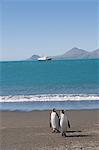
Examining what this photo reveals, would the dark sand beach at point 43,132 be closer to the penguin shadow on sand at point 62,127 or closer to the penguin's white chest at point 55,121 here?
the penguin shadow on sand at point 62,127

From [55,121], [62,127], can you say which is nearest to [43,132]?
[62,127]

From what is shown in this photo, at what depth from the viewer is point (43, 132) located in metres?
13.3

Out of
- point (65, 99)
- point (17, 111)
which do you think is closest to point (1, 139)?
point (17, 111)

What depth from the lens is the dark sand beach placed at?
1119 centimetres

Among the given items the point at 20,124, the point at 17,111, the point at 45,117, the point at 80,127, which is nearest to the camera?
the point at 80,127

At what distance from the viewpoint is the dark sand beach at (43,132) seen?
11188mm

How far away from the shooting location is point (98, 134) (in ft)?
41.0

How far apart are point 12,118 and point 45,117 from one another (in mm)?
1307

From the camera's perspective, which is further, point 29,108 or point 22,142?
point 29,108

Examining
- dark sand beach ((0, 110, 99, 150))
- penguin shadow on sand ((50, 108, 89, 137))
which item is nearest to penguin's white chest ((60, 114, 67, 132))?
penguin shadow on sand ((50, 108, 89, 137))

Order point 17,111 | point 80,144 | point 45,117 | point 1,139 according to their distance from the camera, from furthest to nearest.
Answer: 1. point 17,111
2. point 45,117
3. point 1,139
4. point 80,144

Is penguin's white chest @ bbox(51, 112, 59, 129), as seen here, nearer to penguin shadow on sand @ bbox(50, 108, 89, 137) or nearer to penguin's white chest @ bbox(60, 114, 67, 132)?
penguin shadow on sand @ bbox(50, 108, 89, 137)

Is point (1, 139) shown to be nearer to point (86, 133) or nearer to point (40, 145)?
point (40, 145)

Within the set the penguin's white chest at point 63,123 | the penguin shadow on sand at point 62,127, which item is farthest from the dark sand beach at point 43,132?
the penguin's white chest at point 63,123
